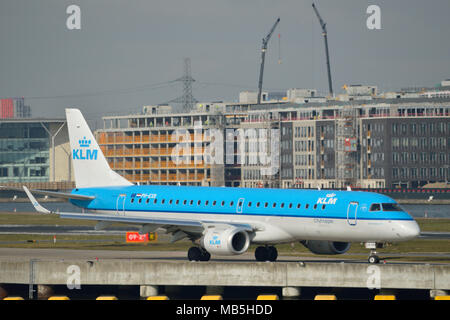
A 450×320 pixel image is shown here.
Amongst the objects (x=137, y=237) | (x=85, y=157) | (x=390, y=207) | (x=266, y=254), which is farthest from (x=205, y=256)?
(x=137, y=237)

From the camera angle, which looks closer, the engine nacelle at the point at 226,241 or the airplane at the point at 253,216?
the airplane at the point at 253,216

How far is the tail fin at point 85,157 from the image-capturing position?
6562 cm

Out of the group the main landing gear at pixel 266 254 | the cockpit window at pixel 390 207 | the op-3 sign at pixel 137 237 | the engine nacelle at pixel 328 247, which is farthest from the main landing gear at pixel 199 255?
the op-3 sign at pixel 137 237

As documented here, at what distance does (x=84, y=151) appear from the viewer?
67000 millimetres

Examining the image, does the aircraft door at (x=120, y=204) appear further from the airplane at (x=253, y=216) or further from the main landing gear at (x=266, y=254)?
the main landing gear at (x=266, y=254)

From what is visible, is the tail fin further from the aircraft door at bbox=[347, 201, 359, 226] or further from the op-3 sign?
the aircraft door at bbox=[347, 201, 359, 226]

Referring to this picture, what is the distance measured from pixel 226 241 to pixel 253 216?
A: 121 inches

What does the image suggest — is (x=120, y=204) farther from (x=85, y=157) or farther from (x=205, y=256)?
(x=205, y=256)

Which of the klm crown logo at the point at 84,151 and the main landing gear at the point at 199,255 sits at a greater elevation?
the klm crown logo at the point at 84,151

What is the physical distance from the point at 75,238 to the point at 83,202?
19723mm

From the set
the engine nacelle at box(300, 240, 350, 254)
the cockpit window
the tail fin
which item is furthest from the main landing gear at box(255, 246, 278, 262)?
the tail fin

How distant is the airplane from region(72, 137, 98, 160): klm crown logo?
3.11 m

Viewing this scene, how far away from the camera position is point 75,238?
274 feet
